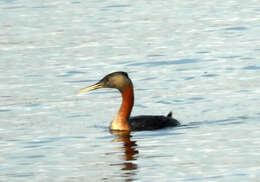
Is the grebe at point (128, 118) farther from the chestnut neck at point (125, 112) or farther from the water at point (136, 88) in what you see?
→ the water at point (136, 88)

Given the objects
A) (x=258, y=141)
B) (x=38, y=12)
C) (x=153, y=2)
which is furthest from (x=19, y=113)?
(x=153, y=2)

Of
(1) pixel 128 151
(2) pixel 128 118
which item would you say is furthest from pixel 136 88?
(1) pixel 128 151

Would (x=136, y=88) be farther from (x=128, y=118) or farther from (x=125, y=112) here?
(x=128, y=118)

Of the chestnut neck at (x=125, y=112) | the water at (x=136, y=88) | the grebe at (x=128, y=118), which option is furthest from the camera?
the chestnut neck at (x=125, y=112)

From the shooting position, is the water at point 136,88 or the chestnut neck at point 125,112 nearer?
the water at point 136,88

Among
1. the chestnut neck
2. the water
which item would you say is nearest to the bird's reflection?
the water

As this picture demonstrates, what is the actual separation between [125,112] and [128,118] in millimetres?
176

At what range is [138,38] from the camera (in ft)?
93.2

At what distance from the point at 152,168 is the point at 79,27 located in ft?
53.3

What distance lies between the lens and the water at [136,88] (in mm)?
15195

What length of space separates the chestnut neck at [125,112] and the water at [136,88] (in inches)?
9.9

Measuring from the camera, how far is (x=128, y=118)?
742 inches

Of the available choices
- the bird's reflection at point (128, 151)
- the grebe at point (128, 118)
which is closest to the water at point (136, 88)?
the bird's reflection at point (128, 151)

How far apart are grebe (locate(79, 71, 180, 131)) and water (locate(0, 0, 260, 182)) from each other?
0.20m
